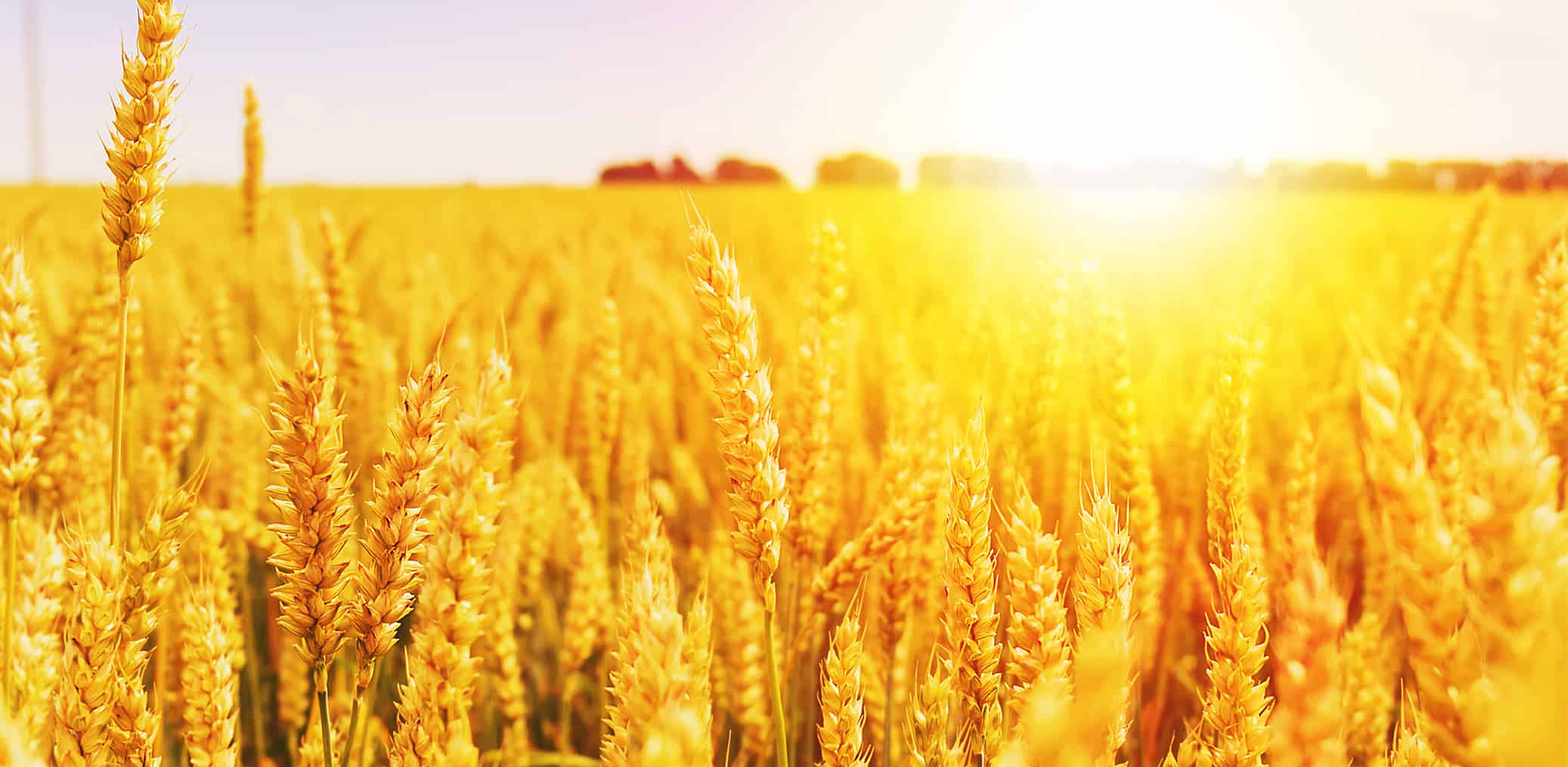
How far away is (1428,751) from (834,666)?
596mm

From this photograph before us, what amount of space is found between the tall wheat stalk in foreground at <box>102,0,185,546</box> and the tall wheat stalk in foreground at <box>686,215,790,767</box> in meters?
0.63

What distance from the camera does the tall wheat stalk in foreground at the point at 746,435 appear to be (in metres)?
0.86

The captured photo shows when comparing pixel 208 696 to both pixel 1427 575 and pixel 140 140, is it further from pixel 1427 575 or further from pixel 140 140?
pixel 1427 575

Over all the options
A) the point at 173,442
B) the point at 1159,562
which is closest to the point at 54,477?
the point at 173,442

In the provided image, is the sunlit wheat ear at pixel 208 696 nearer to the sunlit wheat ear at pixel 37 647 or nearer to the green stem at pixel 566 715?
the sunlit wheat ear at pixel 37 647

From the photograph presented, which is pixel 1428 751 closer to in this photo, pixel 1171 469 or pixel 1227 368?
pixel 1227 368

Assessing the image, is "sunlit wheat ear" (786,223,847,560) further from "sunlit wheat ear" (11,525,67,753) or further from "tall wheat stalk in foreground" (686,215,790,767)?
"sunlit wheat ear" (11,525,67,753)

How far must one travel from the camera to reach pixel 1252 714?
85 centimetres

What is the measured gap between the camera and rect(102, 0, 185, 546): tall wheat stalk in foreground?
96 centimetres

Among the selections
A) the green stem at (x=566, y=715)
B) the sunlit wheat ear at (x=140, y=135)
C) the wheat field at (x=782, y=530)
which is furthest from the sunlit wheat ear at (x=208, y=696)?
the green stem at (x=566, y=715)

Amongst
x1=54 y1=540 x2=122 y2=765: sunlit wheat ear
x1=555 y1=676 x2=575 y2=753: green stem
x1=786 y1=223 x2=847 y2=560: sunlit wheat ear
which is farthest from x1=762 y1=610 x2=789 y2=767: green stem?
x1=555 y1=676 x2=575 y2=753: green stem

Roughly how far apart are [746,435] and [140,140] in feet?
2.48

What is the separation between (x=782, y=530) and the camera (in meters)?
0.88

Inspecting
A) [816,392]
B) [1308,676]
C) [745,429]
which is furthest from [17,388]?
[1308,676]
